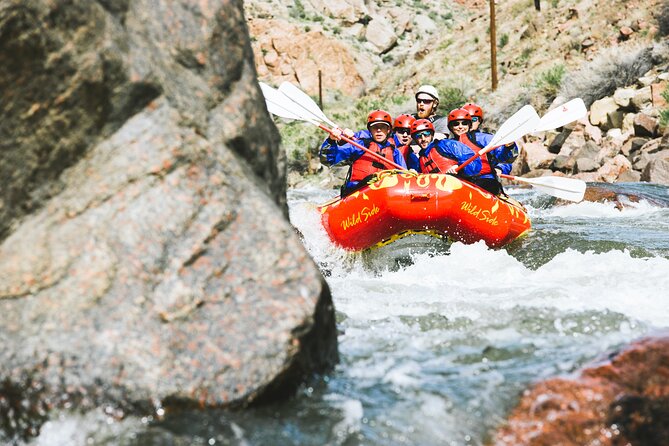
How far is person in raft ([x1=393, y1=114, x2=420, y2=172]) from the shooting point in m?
6.75

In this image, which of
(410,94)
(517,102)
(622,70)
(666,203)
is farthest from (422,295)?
(410,94)

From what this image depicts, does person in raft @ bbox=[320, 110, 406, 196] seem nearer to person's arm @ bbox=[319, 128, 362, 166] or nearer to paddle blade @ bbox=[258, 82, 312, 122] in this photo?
person's arm @ bbox=[319, 128, 362, 166]

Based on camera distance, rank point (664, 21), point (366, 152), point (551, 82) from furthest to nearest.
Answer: point (551, 82)
point (664, 21)
point (366, 152)

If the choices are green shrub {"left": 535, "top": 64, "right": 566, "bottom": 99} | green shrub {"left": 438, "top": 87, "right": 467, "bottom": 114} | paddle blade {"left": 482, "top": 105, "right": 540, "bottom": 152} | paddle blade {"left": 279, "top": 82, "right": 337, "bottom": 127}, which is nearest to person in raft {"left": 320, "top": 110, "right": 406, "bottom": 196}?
paddle blade {"left": 279, "top": 82, "right": 337, "bottom": 127}

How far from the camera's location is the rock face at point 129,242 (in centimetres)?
220

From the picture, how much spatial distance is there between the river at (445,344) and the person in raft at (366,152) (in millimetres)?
1039

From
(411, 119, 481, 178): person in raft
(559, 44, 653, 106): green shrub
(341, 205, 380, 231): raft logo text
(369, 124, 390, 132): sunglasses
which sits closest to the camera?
(341, 205, 380, 231): raft logo text

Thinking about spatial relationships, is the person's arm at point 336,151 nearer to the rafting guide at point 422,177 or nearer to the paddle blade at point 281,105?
the rafting guide at point 422,177

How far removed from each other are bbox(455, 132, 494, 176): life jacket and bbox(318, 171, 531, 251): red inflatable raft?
54 cm

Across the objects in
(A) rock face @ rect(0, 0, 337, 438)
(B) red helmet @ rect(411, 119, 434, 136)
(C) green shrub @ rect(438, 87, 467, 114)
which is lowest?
(C) green shrub @ rect(438, 87, 467, 114)

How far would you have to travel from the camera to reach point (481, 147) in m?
6.86

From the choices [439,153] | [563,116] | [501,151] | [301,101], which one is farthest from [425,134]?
[563,116]

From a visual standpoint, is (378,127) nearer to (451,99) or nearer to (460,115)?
(460,115)

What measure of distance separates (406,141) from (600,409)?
4855mm
